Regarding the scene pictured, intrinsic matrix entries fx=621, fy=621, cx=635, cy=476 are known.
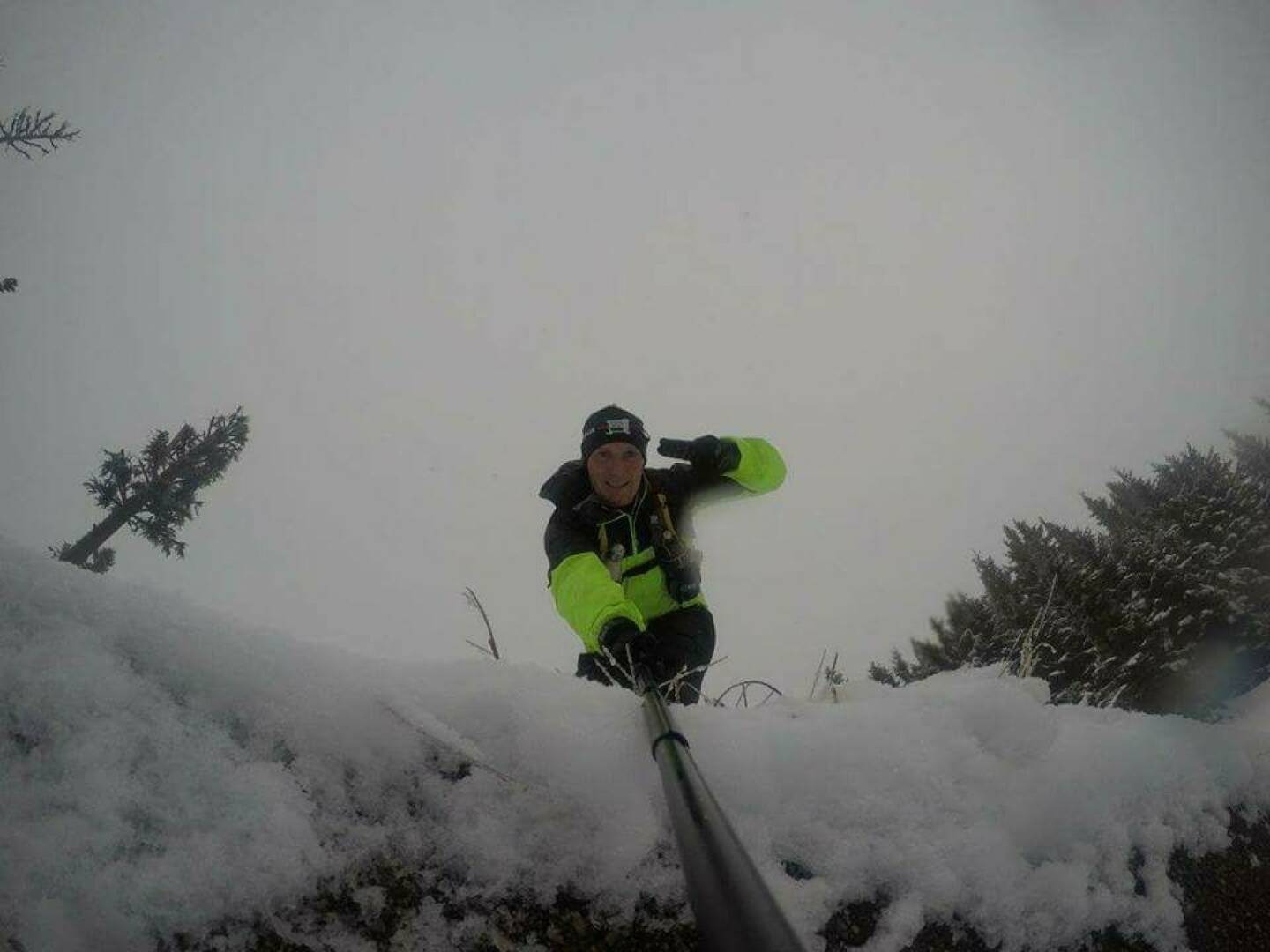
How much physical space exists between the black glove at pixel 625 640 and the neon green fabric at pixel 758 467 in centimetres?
177

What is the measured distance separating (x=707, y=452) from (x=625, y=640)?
181cm

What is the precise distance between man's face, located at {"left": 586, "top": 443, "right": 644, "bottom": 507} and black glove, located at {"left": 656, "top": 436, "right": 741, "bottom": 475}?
0.87 feet

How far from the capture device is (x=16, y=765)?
951 millimetres

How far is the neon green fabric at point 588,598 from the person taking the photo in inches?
116

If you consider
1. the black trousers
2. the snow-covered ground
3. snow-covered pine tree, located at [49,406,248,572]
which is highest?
snow-covered pine tree, located at [49,406,248,572]

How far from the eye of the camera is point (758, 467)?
4398 millimetres

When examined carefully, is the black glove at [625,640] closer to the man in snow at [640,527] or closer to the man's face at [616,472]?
the man in snow at [640,527]

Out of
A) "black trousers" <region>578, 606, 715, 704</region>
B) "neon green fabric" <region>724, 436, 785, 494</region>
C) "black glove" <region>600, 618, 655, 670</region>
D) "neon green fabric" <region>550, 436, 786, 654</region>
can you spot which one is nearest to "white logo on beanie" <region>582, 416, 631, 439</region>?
"neon green fabric" <region>550, 436, 786, 654</region>

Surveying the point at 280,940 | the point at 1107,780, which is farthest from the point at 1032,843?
the point at 280,940

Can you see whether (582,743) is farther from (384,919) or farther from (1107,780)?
(1107,780)

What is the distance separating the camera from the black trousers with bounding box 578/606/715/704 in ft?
12.5

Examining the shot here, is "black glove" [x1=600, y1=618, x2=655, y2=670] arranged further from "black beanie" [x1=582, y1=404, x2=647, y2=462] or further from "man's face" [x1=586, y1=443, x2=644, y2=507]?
"black beanie" [x1=582, y1=404, x2=647, y2=462]

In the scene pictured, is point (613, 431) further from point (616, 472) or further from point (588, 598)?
point (588, 598)

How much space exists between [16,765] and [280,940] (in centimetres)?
49
